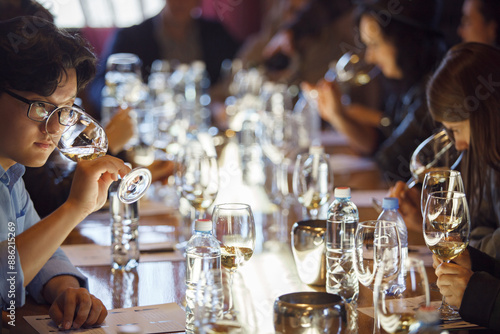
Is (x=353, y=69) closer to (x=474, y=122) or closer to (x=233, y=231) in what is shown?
(x=474, y=122)

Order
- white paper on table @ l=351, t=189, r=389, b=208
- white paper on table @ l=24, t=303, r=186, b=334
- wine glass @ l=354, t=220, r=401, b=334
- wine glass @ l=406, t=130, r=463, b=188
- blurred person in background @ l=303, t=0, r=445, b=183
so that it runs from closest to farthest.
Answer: wine glass @ l=354, t=220, r=401, b=334 < white paper on table @ l=24, t=303, r=186, b=334 < wine glass @ l=406, t=130, r=463, b=188 < white paper on table @ l=351, t=189, r=389, b=208 < blurred person in background @ l=303, t=0, r=445, b=183

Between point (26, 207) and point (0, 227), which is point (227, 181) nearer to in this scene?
point (26, 207)

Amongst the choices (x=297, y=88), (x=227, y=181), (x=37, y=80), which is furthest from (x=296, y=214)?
(x=297, y=88)

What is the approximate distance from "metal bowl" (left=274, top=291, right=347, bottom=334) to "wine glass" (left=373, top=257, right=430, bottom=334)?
6 centimetres

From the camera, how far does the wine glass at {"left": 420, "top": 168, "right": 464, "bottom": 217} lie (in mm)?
1436

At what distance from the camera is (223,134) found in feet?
8.97

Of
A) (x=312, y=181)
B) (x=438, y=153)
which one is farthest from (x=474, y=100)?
(x=312, y=181)

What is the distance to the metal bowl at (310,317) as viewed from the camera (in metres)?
0.93

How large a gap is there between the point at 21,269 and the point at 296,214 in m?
1.01

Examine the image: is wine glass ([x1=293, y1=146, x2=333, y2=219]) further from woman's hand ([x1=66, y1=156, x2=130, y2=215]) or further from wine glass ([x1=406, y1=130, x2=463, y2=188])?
woman's hand ([x1=66, y1=156, x2=130, y2=215])

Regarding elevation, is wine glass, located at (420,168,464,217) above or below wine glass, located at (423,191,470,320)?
above

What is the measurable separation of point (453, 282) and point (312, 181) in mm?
641

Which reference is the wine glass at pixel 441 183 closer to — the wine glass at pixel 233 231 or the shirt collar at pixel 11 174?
the wine glass at pixel 233 231

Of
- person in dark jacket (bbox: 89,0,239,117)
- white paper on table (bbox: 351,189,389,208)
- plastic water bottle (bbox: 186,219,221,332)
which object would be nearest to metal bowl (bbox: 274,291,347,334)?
plastic water bottle (bbox: 186,219,221,332)
